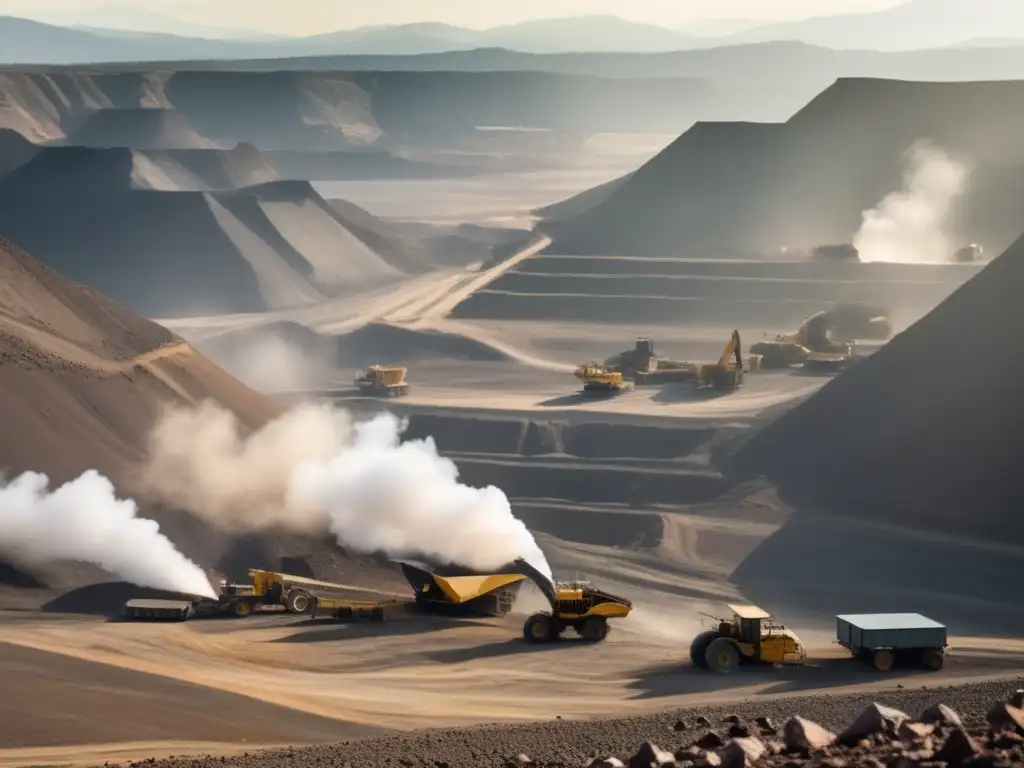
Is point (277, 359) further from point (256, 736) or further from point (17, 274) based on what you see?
point (256, 736)

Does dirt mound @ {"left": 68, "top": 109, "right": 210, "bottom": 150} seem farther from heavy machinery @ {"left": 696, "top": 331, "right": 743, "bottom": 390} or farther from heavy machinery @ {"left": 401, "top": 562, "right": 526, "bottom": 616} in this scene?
heavy machinery @ {"left": 401, "top": 562, "right": 526, "bottom": 616}

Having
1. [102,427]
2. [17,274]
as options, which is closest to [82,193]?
[17,274]

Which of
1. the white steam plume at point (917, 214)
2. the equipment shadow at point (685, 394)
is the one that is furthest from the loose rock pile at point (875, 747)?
the white steam plume at point (917, 214)

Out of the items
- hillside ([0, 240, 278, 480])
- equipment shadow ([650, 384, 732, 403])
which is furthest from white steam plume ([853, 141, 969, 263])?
hillside ([0, 240, 278, 480])

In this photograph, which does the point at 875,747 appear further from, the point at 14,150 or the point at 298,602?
the point at 14,150

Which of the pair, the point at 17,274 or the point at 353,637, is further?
the point at 17,274
